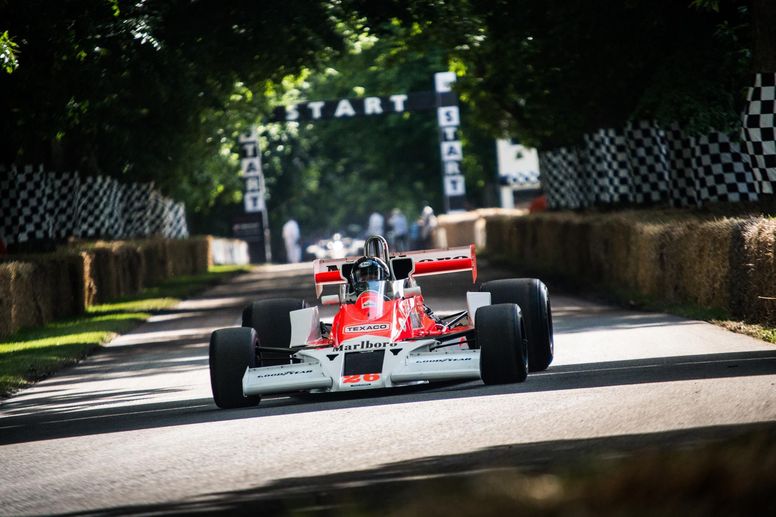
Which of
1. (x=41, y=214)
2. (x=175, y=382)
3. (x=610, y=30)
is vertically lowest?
(x=175, y=382)

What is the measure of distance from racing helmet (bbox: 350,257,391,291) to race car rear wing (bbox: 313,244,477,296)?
42cm

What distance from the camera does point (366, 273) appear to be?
12625mm

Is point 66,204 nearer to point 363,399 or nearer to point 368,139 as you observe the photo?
point 363,399

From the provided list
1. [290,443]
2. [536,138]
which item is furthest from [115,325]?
[536,138]

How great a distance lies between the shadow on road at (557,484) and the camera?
5855 mm

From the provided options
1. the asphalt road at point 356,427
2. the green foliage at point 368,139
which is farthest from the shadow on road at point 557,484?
the green foliage at point 368,139

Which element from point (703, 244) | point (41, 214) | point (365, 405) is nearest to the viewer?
point (365, 405)

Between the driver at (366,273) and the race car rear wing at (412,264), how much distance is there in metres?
0.43

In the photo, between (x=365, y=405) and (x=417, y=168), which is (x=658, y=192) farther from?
(x=417, y=168)

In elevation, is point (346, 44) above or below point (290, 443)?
above

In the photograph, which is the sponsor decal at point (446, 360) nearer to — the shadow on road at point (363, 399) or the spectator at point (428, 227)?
the shadow on road at point (363, 399)

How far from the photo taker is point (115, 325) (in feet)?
79.4

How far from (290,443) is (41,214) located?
66.6 ft

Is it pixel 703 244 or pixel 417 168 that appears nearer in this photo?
pixel 703 244
